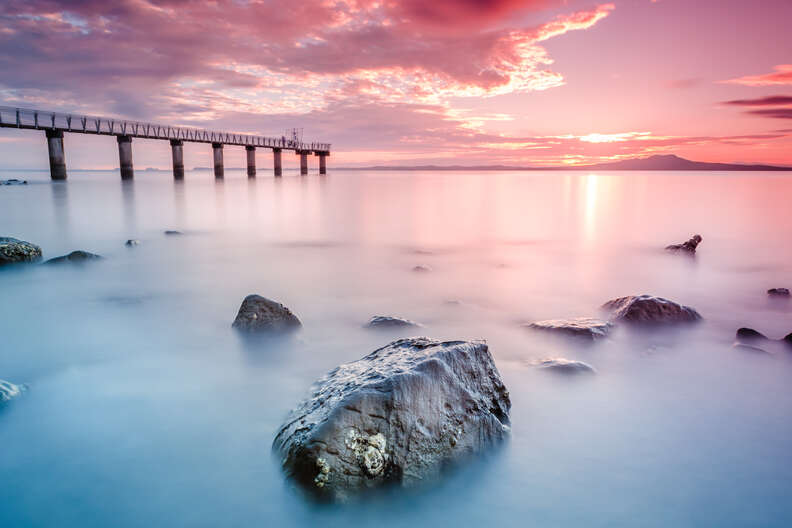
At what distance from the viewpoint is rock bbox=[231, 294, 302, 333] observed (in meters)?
5.16

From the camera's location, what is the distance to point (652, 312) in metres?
5.48

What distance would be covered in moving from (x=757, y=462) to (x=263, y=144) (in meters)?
65.7

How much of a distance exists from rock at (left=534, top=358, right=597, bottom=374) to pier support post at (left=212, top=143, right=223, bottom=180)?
188 ft

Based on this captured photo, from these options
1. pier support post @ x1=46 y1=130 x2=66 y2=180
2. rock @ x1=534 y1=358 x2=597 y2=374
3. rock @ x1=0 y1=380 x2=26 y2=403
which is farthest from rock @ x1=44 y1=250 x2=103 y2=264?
pier support post @ x1=46 y1=130 x2=66 y2=180

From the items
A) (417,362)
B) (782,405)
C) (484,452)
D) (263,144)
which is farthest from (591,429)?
(263,144)

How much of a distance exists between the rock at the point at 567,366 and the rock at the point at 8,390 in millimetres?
4596

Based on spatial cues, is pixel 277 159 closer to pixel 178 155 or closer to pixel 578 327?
pixel 178 155

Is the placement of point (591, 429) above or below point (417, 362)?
below

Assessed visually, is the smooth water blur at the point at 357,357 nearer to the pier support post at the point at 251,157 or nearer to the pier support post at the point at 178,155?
the pier support post at the point at 178,155

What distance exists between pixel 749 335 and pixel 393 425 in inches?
190

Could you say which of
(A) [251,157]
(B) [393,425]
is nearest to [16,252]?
(B) [393,425]

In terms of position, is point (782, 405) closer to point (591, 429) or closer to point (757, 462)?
point (757, 462)

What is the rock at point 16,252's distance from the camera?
8.41 metres

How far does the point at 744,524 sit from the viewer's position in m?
2.47
